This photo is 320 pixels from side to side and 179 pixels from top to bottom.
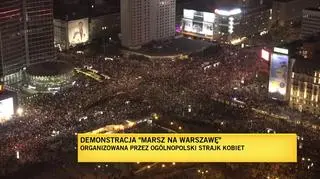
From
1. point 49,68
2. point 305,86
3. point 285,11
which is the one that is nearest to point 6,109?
point 49,68

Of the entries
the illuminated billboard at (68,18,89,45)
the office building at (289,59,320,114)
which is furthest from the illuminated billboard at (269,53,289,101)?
the illuminated billboard at (68,18,89,45)

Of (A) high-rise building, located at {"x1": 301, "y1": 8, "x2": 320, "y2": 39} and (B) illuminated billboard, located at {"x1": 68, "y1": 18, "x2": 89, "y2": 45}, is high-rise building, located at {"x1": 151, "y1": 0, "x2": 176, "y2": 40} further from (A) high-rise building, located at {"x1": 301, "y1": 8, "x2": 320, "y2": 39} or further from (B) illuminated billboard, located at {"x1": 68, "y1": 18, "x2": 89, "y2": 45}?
(A) high-rise building, located at {"x1": 301, "y1": 8, "x2": 320, "y2": 39}

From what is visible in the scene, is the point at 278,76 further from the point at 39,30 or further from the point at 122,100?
the point at 39,30

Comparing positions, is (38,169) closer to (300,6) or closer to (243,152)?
(243,152)

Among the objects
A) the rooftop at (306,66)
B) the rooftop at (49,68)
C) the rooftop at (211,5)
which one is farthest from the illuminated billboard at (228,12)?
the rooftop at (306,66)

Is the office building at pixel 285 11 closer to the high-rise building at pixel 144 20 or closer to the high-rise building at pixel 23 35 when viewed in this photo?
the high-rise building at pixel 144 20

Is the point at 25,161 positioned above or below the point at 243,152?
below

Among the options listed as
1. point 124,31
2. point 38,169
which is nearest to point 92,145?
point 38,169
